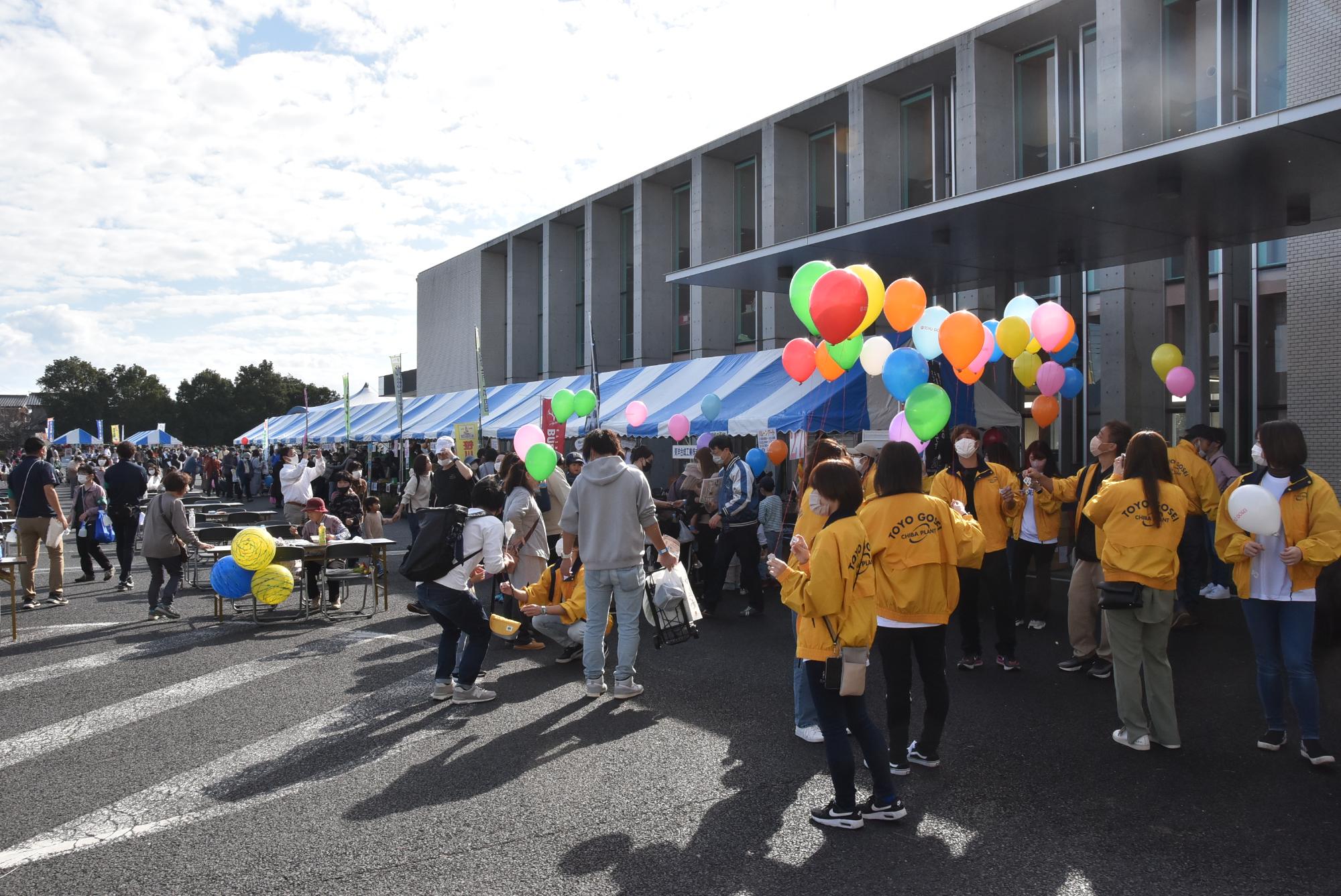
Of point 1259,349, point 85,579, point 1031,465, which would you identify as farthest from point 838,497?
point 1259,349

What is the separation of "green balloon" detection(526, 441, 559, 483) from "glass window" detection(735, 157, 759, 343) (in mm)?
15891

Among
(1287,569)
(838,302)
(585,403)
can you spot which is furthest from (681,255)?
(1287,569)

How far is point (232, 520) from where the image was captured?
557 inches

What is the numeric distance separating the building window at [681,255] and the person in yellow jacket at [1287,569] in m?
22.5

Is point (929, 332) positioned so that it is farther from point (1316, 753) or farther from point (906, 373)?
point (1316, 753)

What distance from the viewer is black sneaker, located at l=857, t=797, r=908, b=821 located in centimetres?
407

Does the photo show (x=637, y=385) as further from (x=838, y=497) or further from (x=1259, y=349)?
(x=838, y=497)

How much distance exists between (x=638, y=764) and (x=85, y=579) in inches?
437

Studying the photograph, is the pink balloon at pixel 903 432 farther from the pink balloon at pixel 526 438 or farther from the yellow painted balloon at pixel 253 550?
the yellow painted balloon at pixel 253 550

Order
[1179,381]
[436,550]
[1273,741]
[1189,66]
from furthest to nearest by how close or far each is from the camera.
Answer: [1189,66] → [1179,381] → [436,550] → [1273,741]

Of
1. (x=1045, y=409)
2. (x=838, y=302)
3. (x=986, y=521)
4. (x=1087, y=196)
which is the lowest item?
(x=986, y=521)

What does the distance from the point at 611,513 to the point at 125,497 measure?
26.0ft

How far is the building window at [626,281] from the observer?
29.8 m

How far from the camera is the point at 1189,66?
1484cm
